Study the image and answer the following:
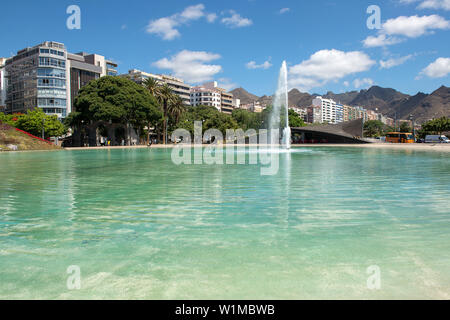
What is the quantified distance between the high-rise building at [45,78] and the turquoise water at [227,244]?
79.9m

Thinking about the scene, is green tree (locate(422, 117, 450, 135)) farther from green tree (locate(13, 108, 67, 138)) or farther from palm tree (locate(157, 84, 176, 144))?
green tree (locate(13, 108, 67, 138))

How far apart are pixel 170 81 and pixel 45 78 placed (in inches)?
2141

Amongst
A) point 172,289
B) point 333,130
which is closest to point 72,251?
point 172,289

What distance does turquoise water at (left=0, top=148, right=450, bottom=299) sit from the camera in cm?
354

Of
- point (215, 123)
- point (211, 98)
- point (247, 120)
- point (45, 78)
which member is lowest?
point (215, 123)

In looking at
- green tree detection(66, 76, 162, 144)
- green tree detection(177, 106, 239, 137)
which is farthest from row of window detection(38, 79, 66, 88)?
green tree detection(177, 106, 239, 137)

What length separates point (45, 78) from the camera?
78.4m

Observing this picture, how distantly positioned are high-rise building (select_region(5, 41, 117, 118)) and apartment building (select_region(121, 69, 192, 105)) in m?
19.9

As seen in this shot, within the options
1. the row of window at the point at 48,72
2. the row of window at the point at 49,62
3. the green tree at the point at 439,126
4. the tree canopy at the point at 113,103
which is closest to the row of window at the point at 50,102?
the row of window at the point at 48,72

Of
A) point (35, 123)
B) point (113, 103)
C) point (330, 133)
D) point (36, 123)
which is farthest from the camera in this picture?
point (330, 133)

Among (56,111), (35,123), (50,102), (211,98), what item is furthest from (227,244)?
(211,98)

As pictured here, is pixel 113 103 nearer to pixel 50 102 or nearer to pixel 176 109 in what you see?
pixel 176 109
